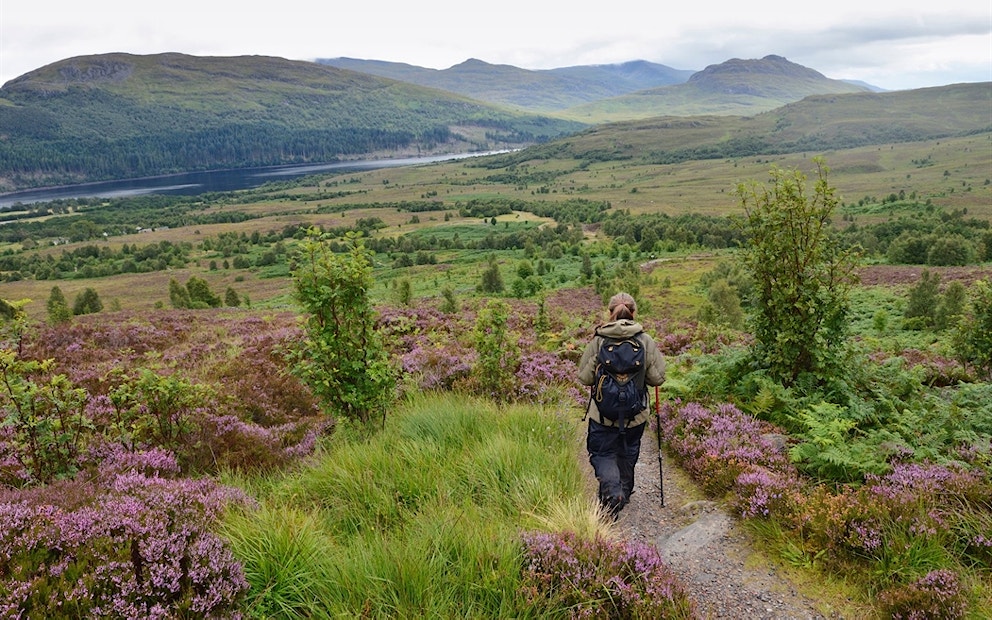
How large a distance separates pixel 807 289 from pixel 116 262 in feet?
365

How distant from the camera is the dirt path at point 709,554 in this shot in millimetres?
4062

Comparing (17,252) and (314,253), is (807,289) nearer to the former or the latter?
(314,253)

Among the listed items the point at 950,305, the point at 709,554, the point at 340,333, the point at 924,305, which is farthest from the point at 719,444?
the point at 924,305

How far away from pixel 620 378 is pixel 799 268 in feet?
12.5

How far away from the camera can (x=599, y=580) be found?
3871mm

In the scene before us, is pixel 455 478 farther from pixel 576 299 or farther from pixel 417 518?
pixel 576 299

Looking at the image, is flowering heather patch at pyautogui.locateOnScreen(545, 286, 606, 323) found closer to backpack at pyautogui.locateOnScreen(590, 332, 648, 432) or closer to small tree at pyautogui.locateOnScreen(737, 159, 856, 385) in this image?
small tree at pyautogui.locateOnScreen(737, 159, 856, 385)

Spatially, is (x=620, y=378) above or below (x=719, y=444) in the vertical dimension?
above

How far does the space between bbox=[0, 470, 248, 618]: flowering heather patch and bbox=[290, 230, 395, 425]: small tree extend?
259 centimetres

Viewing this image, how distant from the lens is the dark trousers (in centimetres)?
581

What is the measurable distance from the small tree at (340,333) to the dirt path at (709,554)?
356cm

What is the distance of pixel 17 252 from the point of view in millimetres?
107188

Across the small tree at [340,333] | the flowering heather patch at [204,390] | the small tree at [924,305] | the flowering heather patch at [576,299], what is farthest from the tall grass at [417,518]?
the flowering heather patch at [576,299]

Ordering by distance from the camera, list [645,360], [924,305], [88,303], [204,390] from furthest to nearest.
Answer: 1. [88,303]
2. [924,305]
3. [204,390]
4. [645,360]
